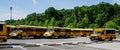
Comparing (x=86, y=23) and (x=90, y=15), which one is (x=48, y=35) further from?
(x=90, y=15)

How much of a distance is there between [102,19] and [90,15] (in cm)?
1163

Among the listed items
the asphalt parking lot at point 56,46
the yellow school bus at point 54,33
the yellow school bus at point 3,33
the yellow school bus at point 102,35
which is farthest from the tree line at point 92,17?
the yellow school bus at point 3,33

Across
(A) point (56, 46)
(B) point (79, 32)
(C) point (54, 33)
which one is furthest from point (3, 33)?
(B) point (79, 32)

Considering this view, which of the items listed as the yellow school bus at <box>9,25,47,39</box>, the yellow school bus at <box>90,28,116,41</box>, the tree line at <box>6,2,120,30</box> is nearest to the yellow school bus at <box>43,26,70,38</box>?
the yellow school bus at <box>9,25,47,39</box>

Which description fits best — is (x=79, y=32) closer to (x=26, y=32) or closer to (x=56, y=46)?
(x=26, y=32)

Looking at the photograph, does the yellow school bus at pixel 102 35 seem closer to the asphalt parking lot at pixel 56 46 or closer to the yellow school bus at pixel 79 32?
the asphalt parking lot at pixel 56 46

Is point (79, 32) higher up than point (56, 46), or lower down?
higher up

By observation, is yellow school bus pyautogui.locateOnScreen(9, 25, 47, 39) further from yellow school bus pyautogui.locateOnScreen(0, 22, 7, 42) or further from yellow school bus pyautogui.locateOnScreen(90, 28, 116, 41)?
yellow school bus pyautogui.locateOnScreen(0, 22, 7, 42)

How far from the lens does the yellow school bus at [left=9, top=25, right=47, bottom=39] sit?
53.6m

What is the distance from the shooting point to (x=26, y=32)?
56.8 m

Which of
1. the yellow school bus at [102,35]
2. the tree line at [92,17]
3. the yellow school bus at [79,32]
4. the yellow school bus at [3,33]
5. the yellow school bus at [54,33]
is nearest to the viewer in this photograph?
the yellow school bus at [3,33]

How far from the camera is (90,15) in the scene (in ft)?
469

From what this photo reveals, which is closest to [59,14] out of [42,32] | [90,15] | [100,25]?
[90,15]

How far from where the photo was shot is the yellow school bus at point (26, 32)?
53647mm
